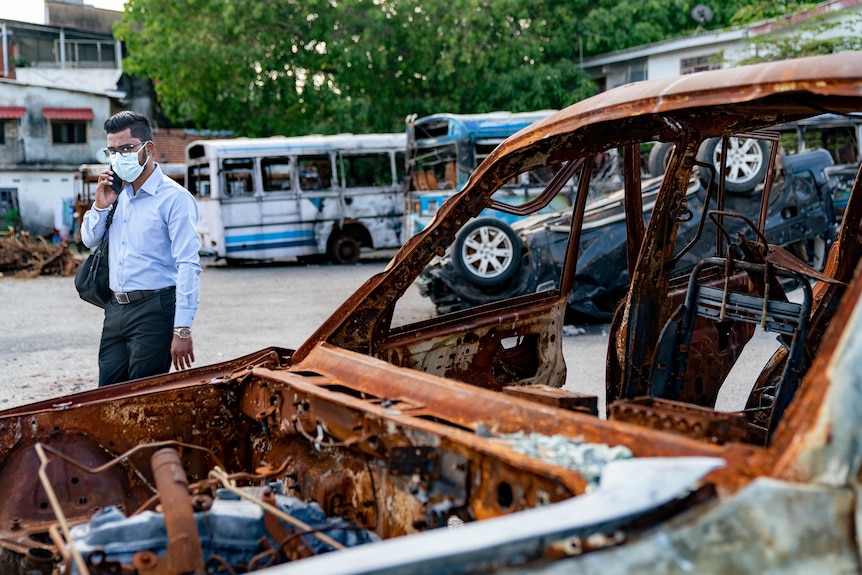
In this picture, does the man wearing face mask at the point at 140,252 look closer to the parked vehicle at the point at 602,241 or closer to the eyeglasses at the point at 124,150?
the eyeglasses at the point at 124,150

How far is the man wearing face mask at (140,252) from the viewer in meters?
4.20

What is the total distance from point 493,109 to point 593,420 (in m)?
22.3

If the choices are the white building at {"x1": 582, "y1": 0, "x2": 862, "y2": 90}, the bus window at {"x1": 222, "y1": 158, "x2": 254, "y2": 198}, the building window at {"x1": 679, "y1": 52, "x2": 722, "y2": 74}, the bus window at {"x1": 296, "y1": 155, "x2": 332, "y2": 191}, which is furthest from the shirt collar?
the building window at {"x1": 679, "y1": 52, "x2": 722, "y2": 74}

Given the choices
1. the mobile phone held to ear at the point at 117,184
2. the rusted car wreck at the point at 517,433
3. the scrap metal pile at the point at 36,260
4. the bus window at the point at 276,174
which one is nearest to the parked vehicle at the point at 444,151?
the bus window at the point at 276,174

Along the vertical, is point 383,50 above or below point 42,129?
above

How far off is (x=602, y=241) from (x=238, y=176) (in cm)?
1073

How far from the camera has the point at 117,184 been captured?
14.4ft

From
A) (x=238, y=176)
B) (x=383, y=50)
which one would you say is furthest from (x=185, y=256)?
(x=383, y=50)

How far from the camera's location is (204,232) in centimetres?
1906

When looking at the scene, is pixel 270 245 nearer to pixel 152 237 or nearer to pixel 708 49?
Answer: pixel 708 49

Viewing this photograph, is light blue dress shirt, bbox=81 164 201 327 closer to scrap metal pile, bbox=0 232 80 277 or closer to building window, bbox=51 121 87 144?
scrap metal pile, bbox=0 232 80 277

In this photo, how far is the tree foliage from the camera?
2359cm

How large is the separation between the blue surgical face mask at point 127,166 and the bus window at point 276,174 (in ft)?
48.2

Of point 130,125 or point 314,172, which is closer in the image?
point 130,125
